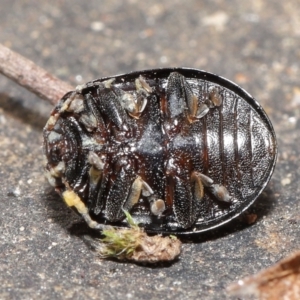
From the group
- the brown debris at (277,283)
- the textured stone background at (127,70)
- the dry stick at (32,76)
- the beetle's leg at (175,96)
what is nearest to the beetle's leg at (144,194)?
the textured stone background at (127,70)

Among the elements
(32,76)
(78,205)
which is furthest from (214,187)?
(32,76)

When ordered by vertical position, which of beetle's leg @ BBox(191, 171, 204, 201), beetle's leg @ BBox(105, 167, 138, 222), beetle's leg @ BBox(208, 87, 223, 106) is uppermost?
beetle's leg @ BBox(208, 87, 223, 106)

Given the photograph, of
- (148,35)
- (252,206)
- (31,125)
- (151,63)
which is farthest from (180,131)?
(148,35)

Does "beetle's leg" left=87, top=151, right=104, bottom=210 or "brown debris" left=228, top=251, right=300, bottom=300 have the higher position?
"brown debris" left=228, top=251, right=300, bottom=300

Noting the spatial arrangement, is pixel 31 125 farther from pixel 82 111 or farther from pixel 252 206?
pixel 252 206

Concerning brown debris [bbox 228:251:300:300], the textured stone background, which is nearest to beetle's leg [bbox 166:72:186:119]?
the textured stone background

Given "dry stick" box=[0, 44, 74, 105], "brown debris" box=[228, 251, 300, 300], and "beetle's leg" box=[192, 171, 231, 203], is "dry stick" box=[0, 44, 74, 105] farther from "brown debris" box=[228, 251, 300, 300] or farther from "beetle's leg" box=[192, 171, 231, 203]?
"brown debris" box=[228, 251, 300, 300]

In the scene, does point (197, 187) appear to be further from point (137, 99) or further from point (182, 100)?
point (137, 99)
